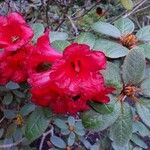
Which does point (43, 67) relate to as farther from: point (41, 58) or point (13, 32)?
point (13, 32)

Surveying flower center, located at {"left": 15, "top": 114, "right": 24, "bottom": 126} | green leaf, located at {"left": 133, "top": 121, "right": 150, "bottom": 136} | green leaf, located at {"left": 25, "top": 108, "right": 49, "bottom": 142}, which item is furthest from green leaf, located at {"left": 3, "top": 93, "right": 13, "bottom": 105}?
green leaf, located at {"left": 25, "top": 108, "right": 49, "bottom": 142}

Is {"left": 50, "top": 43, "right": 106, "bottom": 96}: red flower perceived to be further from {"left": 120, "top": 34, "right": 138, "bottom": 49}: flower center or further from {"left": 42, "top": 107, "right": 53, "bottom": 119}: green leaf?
{"left": 120, "top": 34, "right": 138, "bottom": 49}: flower center

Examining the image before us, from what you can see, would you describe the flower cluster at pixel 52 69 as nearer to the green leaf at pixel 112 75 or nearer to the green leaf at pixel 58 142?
the green leaf at pixel 112 75

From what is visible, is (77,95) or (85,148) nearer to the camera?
(77,95)

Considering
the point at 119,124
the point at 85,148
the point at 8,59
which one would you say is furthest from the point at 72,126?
the point at 8,59

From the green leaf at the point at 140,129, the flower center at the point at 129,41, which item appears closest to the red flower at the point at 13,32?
the flower center at the point at 129,41

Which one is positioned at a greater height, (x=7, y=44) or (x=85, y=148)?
(x=7, y=44)

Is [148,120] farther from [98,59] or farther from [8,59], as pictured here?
[8,59]
